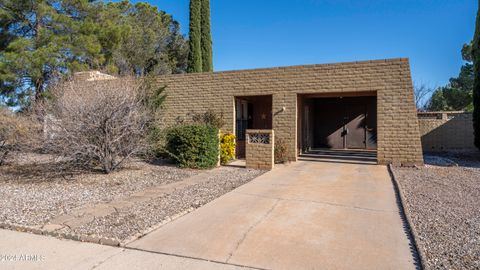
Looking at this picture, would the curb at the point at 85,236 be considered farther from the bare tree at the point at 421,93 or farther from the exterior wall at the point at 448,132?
the bare tree at the point at 421,93

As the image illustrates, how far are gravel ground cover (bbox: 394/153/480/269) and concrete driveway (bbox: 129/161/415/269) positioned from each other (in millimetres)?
290

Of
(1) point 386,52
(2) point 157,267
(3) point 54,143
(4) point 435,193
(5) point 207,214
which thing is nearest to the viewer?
(2) point 157,267

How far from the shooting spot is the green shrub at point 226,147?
38.2ft

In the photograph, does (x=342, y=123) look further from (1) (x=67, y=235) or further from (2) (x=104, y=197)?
(1) (x=67, y=235)

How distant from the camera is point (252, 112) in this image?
15250mm

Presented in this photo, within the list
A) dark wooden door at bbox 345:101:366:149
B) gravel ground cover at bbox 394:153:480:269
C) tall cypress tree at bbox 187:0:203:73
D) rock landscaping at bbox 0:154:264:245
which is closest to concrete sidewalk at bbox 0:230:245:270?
rock landscaping at bbox 0:154:264:245

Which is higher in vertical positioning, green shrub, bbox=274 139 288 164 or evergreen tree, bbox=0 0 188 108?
evergreen tree, bbox=0 0 188 108

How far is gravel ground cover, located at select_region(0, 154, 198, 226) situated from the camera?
557cm

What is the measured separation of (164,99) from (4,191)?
744cm

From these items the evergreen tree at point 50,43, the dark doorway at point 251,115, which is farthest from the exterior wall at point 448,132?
the evergreen tree at point 50,43

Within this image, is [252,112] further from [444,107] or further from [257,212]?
[444,107]

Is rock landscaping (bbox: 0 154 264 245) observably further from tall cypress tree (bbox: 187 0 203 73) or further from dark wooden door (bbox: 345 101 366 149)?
tall cypress tree (bbox: 187 0 203 73)

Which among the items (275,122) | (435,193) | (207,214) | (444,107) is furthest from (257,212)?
(444,107)

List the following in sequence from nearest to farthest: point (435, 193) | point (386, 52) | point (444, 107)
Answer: point (435, 193) → point (386, 52) → point (444, 107)
